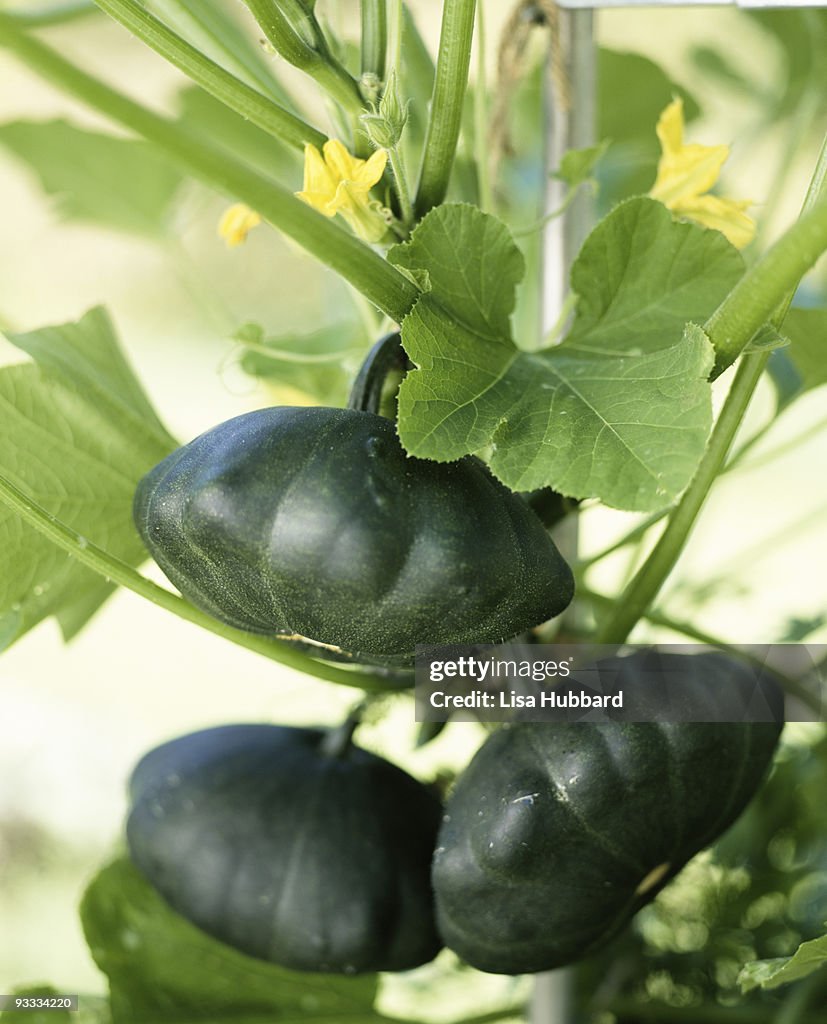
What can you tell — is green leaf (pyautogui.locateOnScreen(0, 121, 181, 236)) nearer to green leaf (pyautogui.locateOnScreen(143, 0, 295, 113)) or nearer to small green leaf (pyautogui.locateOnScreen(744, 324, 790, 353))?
green leaf (pyautogui.locateOnScreen(143, 0, 295, 113))

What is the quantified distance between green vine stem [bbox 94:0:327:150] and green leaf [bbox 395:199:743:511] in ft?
0.23

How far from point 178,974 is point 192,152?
0.47m

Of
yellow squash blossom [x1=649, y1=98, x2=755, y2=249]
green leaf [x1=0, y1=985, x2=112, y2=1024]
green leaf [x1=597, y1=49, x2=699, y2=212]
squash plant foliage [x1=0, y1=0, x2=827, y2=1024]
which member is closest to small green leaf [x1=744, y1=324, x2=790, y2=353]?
squash plant foliage [x1=0, y1=0, x2=827, y2=1024]

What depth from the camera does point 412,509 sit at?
0.36 m

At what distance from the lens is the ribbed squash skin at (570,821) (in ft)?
1.38

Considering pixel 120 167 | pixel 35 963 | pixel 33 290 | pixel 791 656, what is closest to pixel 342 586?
pixel 791 656

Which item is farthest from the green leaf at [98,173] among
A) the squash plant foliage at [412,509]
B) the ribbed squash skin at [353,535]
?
the ribbed squash skin at [353,535]

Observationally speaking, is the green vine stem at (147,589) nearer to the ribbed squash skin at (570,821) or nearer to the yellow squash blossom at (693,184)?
the ribbed squash skin at (570,821)

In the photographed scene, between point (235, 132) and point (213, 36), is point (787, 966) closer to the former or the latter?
point (213, 36)

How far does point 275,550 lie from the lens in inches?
13.8

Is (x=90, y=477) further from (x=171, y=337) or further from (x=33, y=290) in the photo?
(x=33, y=290)

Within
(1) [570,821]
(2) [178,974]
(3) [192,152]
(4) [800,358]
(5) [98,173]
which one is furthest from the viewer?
(5) [98,173]

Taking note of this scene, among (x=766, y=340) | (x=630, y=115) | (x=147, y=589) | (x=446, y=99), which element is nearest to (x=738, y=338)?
(x=766, y=340)

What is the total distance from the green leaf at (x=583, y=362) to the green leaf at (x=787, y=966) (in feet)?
0.59
